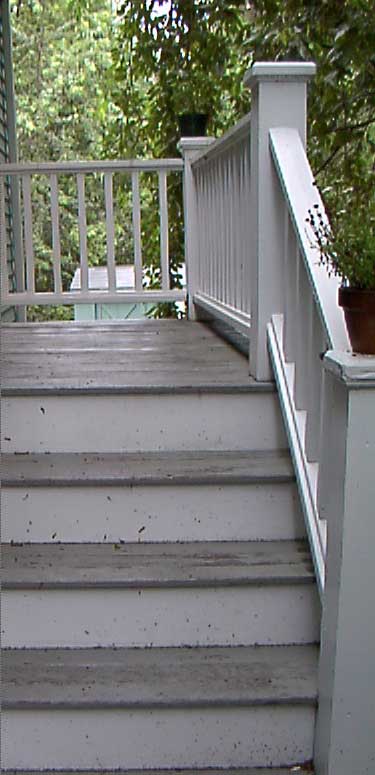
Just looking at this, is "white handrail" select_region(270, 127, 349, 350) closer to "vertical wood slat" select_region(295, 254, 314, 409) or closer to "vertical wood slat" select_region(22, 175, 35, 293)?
"vertical wood slat" select_region(295, 254, 314, 409)

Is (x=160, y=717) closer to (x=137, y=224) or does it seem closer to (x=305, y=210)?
(x=305, y=210)

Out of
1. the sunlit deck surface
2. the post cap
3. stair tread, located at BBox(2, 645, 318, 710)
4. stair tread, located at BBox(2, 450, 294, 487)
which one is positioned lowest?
stair tread, located at BBox(2, 645, 318, 710)

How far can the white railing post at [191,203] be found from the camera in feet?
14.2

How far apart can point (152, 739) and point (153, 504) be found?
0.59 metres

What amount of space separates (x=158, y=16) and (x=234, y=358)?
2.84 metres

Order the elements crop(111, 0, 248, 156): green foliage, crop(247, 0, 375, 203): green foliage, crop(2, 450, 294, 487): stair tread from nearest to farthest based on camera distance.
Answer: crop(2, 450, 294, 487): stair tread < crop(247, 0, 375, 203): green foliage < crop(111, 0, 248, 156): green foliage

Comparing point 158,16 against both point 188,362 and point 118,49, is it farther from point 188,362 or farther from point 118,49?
point 188,362

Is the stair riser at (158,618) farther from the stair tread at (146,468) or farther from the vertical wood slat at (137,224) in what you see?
the vertical wood slat at (137,224)

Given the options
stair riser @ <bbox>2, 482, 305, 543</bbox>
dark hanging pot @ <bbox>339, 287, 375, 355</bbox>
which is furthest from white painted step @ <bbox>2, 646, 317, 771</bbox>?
dark hanging pot @ <bbox>339, 287, 375, 355</bbox>

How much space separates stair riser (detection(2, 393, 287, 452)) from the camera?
7.90 feet

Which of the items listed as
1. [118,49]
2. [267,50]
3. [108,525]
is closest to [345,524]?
[108,525]

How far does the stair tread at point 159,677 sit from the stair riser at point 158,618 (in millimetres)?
24

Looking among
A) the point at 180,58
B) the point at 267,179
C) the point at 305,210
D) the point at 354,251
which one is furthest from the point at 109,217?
the point at 354,251

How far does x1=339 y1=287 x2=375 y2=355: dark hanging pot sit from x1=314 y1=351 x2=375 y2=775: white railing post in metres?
0.03
